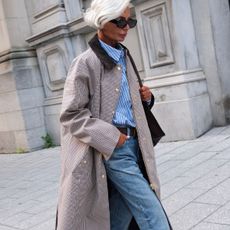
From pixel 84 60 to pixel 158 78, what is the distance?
4610 millimetres

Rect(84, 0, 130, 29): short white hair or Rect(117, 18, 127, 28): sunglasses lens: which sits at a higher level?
Rect(84, 0, 130, 29): short white hair

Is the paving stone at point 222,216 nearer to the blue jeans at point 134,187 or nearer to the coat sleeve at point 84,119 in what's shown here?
the blue jeans at point 134,187

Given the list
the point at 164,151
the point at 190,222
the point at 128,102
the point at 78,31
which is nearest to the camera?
the point at 128,102

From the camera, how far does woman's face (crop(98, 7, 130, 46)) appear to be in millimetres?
2238

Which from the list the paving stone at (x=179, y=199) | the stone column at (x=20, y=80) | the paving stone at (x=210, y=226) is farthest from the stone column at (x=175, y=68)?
the stone column at (x=20, y=80)

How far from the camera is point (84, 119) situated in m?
2.15

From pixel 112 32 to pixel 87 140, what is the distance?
0.62 m

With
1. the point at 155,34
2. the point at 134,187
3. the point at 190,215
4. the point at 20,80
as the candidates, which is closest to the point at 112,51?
the point at 134,187

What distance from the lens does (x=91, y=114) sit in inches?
87.0

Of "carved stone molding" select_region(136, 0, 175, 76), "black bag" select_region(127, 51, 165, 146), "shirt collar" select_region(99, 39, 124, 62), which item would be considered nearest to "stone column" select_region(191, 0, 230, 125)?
"carved stone molding" select_region(136, 0, 175, 76)

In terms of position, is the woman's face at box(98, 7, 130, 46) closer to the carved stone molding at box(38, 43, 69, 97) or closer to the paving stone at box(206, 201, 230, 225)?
the paving stone at box(206, 201, 230, 225)

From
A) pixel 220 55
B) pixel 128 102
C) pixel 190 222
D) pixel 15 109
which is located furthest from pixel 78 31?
pixel 128 102

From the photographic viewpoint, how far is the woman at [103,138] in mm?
2178

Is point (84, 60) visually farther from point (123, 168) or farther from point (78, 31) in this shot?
point (78, 31)
